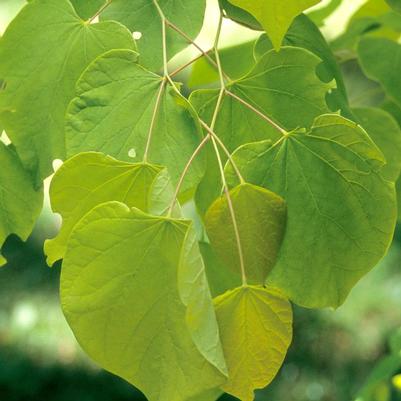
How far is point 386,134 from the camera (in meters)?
0.81

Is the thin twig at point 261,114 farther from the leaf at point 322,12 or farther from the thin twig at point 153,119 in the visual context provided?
the leaf at point 322,12

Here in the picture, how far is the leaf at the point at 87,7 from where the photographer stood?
0.70 meters

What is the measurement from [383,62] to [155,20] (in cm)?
28

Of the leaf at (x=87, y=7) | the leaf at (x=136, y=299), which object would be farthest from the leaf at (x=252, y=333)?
the leaf at (x=87, y=7)

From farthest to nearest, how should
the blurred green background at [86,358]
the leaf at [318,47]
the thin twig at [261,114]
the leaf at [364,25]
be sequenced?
1. the blurred green background at [86,358]
2. the leaf at [364,25]
3. the leaf at [318,47]
4. the thin twig at [261,114]

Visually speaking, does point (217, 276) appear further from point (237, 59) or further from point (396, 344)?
point (396, 344)

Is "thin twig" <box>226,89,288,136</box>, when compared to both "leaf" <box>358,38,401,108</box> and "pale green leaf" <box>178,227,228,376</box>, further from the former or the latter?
"leaf" <box>358,38,401,108</box>

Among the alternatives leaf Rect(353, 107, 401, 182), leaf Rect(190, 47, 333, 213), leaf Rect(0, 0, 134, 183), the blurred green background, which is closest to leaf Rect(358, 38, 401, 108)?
leaf Rect(353, 107, 401, 182)

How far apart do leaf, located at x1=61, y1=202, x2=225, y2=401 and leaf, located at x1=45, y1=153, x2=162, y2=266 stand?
0.09 feet

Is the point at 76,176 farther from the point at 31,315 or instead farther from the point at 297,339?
the point at 297,339

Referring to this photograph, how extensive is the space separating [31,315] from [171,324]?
2468 mm

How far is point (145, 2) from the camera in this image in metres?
0.69

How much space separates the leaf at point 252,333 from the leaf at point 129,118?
0.27 ft

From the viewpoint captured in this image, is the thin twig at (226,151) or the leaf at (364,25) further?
the leaf at (364,25)
